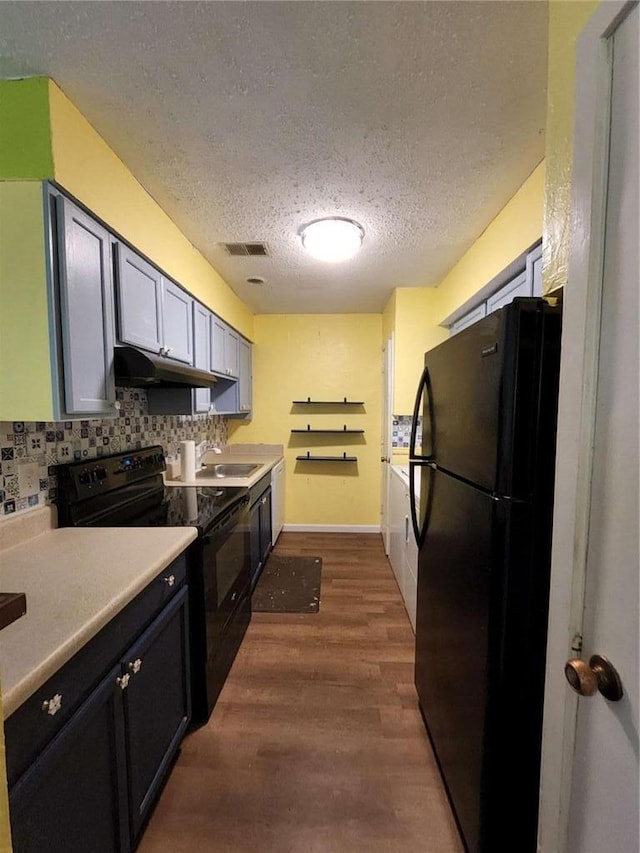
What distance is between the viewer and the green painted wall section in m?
1.12

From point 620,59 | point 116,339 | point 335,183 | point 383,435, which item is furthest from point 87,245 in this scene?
point 383,435

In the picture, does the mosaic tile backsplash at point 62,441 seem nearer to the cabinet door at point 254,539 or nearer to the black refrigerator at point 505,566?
the cabinet door at point 254,539

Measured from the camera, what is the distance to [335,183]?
1648 millimetres

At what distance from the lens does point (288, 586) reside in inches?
111

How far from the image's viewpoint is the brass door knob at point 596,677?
571mm

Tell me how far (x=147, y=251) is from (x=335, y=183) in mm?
951

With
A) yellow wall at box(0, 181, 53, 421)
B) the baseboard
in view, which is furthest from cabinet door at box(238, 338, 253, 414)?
yellow wall at box(0, 181, 53, 421)

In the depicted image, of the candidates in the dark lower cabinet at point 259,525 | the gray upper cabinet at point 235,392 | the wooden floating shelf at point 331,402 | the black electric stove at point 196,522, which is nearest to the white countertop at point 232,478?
the dark lower cabinet at point 259,525

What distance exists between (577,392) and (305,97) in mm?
1297

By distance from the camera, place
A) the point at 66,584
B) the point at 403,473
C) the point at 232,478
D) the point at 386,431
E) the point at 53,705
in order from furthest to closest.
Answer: the point at 386,431
the point at 403,473
the point at 232,478
the point at 66,584
the point at 53,705

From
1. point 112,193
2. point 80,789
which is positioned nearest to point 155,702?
point 80,789

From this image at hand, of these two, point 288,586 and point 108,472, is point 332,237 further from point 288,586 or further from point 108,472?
point 288,586

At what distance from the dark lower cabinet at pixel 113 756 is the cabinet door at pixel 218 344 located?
180 centimetres

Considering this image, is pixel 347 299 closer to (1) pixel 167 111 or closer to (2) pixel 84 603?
(1) pixel 167 111
